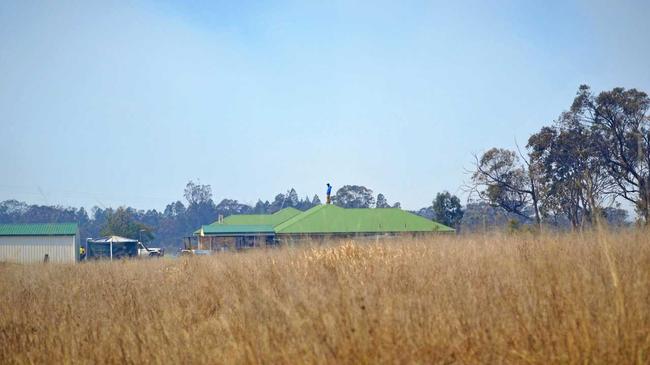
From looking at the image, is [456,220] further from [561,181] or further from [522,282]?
[522,282]

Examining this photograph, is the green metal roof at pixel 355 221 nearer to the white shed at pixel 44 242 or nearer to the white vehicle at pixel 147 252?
the white vehicle at pixel 147 252

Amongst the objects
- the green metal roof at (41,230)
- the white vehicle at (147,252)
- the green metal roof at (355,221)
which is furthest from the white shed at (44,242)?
the green metal roof at (355,221)

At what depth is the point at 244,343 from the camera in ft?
14.3

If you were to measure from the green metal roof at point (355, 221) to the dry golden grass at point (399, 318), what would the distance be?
33.2 meters

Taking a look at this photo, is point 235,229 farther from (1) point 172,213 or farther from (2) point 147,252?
(1) point 172,213

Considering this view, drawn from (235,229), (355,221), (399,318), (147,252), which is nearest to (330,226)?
(355,221)

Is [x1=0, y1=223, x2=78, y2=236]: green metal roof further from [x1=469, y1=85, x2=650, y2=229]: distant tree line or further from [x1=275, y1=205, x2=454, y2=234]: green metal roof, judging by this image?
[x1=469, y1=85, x2=650, y2=229]: distant tree line

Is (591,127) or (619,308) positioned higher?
(591,127)

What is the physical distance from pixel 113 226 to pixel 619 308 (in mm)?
64650

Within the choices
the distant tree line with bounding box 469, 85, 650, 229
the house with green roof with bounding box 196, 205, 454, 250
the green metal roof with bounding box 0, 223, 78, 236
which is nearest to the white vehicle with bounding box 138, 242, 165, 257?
the house with green roof with bounding box 196, 205, 454, 250

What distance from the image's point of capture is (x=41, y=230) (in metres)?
46.2

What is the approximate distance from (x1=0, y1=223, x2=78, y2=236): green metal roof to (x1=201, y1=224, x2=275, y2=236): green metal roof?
9.99 m

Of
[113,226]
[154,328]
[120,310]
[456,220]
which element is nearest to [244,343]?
[154,328]

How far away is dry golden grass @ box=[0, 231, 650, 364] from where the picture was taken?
382 cm
